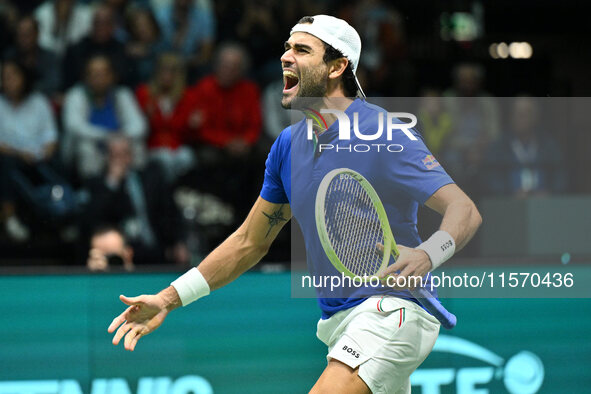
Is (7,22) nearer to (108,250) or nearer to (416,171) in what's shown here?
(108,250)

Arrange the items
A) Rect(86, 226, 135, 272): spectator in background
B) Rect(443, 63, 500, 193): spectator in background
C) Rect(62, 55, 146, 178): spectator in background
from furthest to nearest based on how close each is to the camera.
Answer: Rect(62, 55, 146, 178): spectator in background → Rect(443, 63, 500, 193): spectator in background → Rect(86, 226, 135, 272): spectator in background

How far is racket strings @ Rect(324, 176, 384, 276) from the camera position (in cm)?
351

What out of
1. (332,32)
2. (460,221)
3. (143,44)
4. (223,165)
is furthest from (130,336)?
(143,44)

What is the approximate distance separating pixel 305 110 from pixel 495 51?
5.25 m

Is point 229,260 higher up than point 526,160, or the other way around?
point 526,160

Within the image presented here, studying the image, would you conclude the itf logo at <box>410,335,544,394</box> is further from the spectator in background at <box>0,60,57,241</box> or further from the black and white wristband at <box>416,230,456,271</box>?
the spectator in background at <box>0,60,57,241</box>

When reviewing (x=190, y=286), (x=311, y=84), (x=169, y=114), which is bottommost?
(x=190, y=286)

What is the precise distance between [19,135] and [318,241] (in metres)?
3.79

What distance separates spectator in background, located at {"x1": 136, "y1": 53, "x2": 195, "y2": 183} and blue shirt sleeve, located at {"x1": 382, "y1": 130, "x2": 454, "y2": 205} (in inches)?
142

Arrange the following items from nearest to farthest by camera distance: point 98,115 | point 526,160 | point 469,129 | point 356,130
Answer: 1. point 356,130
2. point 526,160
3. point 469,129
4. point 98,115

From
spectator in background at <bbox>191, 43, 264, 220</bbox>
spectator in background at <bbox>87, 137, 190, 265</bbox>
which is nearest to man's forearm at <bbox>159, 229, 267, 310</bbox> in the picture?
spectator in background at <bbox>87, 137, 190, 265</bbox>

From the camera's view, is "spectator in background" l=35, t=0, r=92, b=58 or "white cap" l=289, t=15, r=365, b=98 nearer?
"white cap" l=289, t=15, r=365, b=98

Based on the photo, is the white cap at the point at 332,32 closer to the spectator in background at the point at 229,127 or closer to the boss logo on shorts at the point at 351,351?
the boss logo on shorts at the point at 351,351

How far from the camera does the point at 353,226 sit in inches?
141
